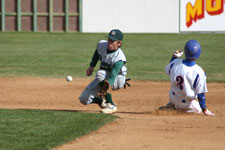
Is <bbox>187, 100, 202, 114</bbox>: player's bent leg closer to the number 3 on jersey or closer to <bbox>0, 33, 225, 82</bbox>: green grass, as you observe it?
the number 3 on jersey

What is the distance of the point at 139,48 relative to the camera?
22.2m

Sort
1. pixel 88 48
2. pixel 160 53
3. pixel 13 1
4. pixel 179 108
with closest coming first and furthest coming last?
pixel 179 108
pixel 160 53
pixel 88 48
pixel 13 1

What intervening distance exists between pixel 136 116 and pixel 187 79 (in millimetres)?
1094

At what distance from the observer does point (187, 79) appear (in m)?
8.56

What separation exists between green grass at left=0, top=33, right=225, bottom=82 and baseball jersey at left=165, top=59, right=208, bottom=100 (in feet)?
18.6

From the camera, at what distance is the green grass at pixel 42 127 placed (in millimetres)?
6844

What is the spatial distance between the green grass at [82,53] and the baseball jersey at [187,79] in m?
5.67

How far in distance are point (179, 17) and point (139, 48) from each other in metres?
7.80

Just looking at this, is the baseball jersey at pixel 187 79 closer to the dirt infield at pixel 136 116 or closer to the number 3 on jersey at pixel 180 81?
the number 3 on jersey at pixel 180 81

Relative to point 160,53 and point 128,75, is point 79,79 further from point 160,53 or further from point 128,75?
point 160,53

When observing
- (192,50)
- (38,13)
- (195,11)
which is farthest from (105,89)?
(38,13)

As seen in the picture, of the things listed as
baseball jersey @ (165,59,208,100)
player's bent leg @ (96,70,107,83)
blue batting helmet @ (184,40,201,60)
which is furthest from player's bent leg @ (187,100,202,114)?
player's bent leg @ (96,70,107,83)

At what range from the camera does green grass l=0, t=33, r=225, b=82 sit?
618 inches

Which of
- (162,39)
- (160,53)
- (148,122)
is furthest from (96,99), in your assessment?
(162,39)
